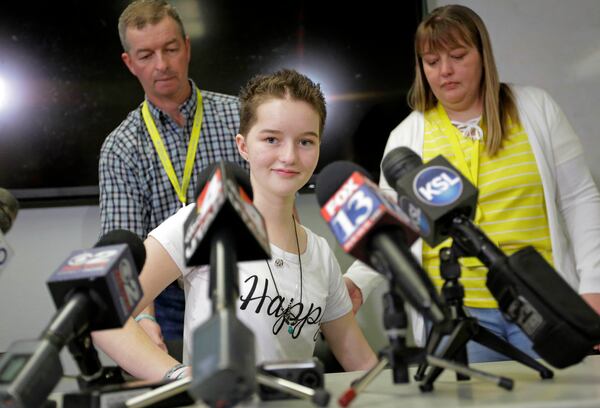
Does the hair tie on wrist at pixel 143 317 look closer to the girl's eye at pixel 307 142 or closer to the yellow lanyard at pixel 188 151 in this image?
the yellow lanyard at pixel 188 151

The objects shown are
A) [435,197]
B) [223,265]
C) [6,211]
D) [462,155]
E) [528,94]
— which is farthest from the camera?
[528,94]

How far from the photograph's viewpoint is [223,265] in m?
0.74

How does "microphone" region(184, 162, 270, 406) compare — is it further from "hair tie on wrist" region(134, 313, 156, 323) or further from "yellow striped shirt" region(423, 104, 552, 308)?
"yellow striped shirt" region(423, 104, 552, 308)

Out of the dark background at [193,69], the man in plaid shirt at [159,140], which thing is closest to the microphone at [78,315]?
the man in plaid shirt at [159,140]

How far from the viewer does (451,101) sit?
197 cm

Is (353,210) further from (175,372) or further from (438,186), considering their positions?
(175,372)

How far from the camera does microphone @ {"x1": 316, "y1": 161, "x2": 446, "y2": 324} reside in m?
0.77

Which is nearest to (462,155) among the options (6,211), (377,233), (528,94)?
(528,94)

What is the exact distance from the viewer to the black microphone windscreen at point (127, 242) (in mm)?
966

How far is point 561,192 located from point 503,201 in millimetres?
224

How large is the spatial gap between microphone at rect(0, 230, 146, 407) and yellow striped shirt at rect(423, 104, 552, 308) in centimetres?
109

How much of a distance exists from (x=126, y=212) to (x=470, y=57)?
1.22m

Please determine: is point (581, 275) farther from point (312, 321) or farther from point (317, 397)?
point (317, 397)

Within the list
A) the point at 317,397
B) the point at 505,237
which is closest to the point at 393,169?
the point at 317,397
